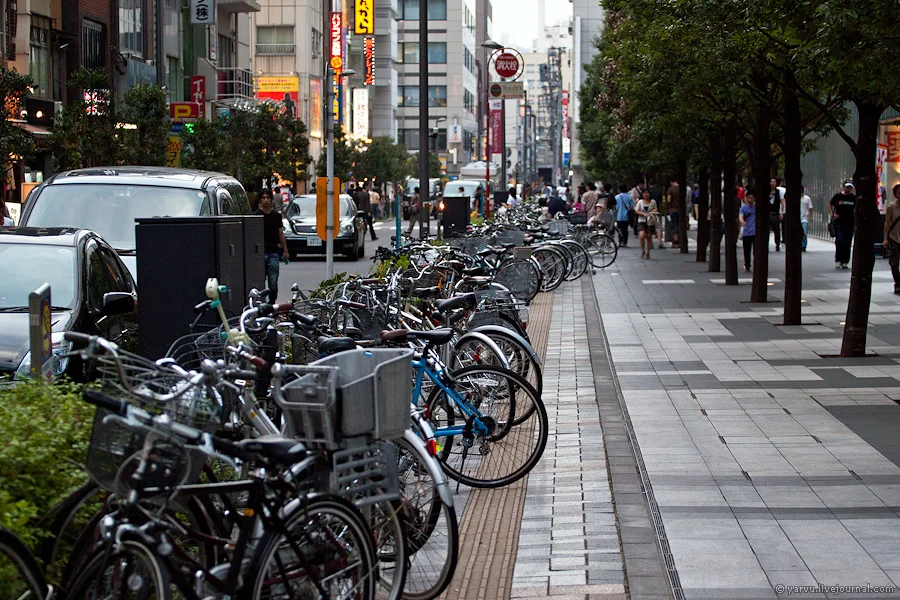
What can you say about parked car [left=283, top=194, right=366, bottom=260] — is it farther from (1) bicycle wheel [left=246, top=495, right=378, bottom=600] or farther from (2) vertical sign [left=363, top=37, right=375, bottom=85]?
(2) vertical sign [left=363, top=37, right=375, bottom=85]

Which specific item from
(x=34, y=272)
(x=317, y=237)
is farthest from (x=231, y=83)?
(x=34, y=272)

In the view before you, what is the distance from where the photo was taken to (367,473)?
15.7ft

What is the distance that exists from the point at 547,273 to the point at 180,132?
11175 mm

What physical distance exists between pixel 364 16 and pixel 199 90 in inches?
1399

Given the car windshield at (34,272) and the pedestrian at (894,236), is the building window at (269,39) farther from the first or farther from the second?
the car windshield at (34,272)

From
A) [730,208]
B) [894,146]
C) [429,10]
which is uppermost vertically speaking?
[429,10]

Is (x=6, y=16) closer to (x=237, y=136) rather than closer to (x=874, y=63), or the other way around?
(x=237, y=136)

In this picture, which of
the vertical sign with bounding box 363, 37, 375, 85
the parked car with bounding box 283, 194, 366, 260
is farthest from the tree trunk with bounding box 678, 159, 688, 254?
the vertical sign with bounding box 363, 37, 375, 85

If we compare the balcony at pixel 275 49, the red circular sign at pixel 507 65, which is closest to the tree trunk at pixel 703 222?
the red circular sign at pixel 507 65

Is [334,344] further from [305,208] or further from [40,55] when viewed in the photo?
[40,55]

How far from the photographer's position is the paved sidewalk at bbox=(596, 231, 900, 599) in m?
6.09

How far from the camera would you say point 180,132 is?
30.4 m

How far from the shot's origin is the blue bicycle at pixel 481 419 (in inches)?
291

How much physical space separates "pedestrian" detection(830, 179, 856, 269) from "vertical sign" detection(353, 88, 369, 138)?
212 ft
